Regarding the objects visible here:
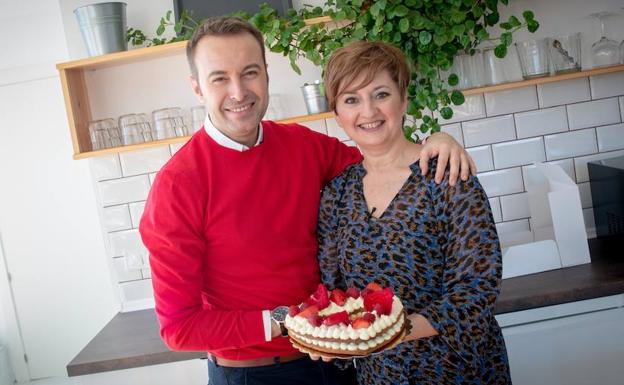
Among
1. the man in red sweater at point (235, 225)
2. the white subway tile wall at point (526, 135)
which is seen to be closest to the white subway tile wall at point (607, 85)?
the white subway tile wall at point (526, 135)

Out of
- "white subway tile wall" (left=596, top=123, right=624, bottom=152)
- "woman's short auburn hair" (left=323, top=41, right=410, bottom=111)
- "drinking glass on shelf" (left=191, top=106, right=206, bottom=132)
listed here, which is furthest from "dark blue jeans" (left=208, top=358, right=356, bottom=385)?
"white subway tile wall" (left=596, top=123, right=624, bottom=152)

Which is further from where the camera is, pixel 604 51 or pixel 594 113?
pixel 594 113

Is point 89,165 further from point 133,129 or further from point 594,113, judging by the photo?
point 594,113

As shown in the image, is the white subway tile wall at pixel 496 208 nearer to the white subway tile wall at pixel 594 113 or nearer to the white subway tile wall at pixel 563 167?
the white subway tile wall at pixel 563 167

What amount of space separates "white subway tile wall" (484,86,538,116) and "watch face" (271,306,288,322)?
4.94 ft

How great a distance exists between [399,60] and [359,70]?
0.09 meters

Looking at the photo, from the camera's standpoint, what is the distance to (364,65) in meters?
1.40

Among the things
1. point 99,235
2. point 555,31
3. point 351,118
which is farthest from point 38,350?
point 555,31

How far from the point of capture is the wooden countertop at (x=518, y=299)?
195 centimetres

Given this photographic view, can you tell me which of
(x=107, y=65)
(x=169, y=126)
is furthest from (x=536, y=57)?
(x=107, y=65)

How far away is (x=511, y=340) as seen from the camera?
6.53 feet

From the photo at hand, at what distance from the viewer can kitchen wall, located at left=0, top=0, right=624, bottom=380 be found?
260cm

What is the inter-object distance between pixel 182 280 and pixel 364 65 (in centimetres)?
58

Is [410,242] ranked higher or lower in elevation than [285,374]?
higher
